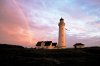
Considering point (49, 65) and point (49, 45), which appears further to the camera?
point (49, 45)

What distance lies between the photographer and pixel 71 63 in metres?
33.4

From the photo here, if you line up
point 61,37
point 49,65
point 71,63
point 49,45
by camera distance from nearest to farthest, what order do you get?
point 49,65, point 71,63, point 61,37, point 49,45

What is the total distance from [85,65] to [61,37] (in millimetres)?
54136

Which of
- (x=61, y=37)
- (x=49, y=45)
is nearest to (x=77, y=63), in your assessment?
(x=61, y=37)

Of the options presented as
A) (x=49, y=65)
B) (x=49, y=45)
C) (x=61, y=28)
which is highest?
(x=61, y=28)

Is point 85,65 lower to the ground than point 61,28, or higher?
lower

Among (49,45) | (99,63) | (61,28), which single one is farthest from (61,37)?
(99,63)

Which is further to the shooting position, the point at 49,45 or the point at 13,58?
the point at 49,45

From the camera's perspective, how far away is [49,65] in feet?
102

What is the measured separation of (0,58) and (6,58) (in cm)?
111

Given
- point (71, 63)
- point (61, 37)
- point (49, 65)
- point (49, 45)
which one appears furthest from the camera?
point (49, 45)

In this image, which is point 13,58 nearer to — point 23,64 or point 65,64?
point 23,64

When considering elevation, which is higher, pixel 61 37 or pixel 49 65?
pixel 61 37

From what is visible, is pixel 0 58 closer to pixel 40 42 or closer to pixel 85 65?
pixel 85 65
